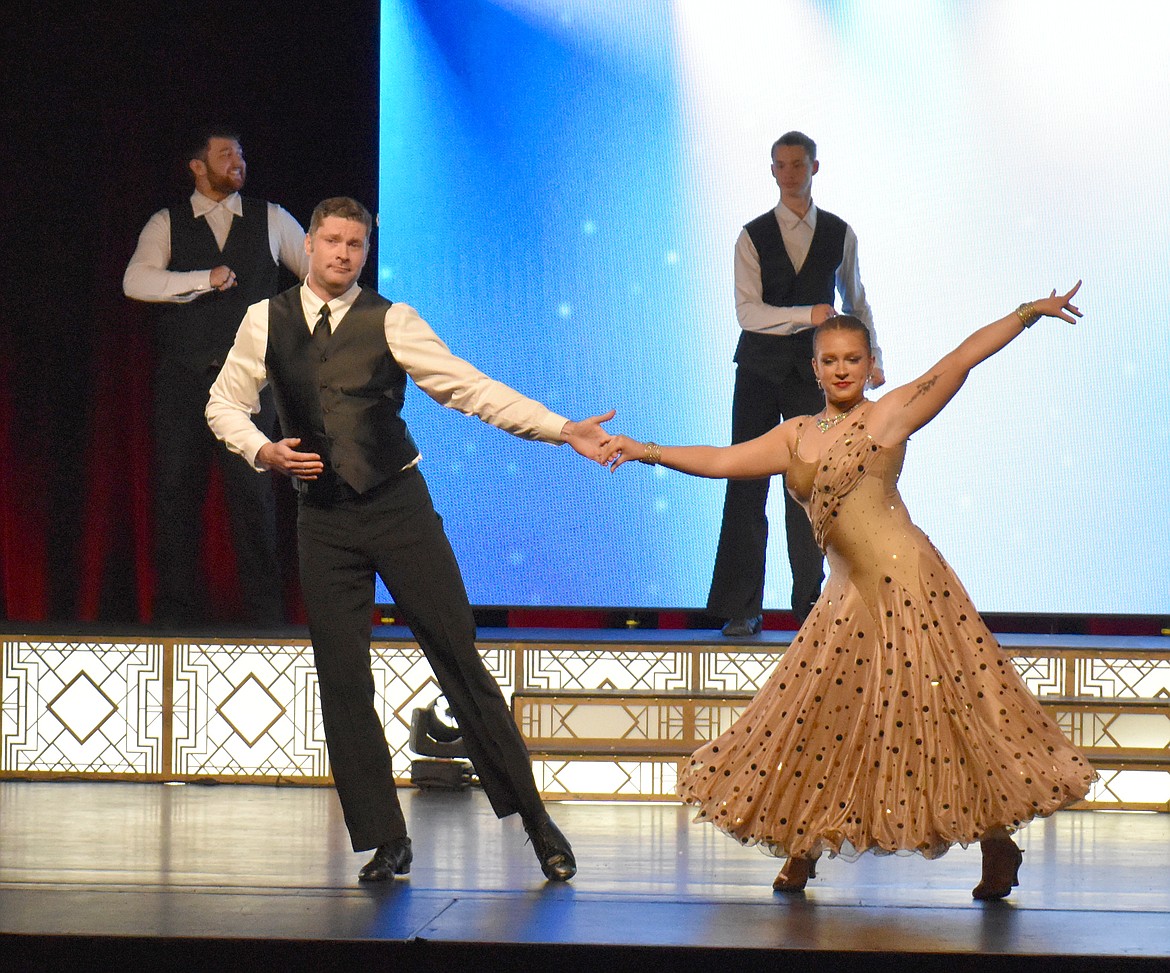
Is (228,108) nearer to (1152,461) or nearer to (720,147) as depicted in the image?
(720,147)

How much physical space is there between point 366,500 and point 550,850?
0.83 meters

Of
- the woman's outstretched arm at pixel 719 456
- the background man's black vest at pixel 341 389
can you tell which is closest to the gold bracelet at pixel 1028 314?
the woman's outstretched arm at pixel 719 456

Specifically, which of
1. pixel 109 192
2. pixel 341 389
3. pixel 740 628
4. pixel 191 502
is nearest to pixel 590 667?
pixel 740 628

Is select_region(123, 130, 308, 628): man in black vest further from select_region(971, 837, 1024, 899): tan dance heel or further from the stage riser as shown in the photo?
select_region(971, 837, 1024, 899): tan dance heel

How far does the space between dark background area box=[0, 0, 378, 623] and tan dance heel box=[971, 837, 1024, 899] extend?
10.4ft

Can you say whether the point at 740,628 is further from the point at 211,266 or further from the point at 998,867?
the point at 211,266

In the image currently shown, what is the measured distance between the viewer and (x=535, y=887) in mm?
3219

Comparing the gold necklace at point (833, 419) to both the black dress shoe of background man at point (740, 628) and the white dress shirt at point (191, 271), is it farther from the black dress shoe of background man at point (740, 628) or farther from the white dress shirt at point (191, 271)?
the white dress shirt at point (191, 271)

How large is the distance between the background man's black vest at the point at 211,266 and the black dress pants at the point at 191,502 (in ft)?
0.22

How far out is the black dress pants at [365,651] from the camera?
3246 millimetres

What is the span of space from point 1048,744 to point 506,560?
2664mm

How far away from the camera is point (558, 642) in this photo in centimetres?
475

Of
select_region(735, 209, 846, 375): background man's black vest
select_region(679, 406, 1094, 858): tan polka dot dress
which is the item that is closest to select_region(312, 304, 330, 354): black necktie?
select_region(679, 406, 1094, 858): tan polka dot dress

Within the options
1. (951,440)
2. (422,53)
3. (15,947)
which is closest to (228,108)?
(422,53)
